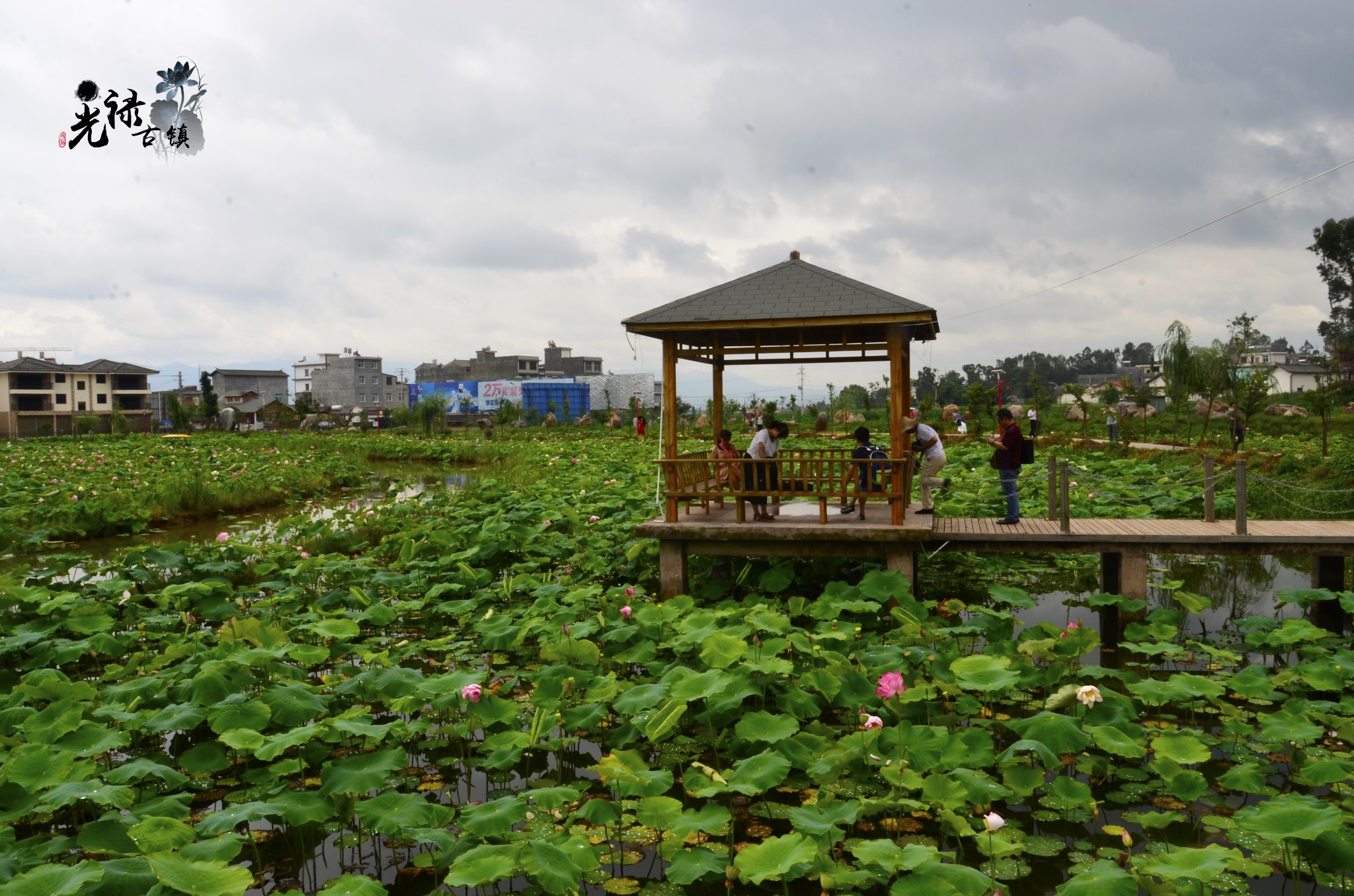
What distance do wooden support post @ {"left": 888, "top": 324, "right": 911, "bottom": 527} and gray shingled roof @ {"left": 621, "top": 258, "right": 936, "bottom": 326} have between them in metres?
0.31

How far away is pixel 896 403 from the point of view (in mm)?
7766

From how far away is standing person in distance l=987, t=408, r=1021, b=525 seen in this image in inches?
322

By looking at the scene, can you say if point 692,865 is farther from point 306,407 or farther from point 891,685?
point 306,407

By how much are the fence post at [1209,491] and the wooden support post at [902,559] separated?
264 centimetres

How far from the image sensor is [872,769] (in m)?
4.25

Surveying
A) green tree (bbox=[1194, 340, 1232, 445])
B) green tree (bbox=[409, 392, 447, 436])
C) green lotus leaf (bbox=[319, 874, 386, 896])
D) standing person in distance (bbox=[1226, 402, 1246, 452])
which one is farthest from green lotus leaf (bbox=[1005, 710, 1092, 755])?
green tree (bbox=[409, 392, 447, 436])

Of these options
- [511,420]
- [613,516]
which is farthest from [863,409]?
[613,516]

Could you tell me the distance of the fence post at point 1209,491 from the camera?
7727mm

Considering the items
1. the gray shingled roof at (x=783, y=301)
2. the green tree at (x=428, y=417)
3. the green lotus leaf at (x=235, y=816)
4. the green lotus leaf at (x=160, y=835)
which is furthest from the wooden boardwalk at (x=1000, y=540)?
the green tree at (x=428, y=417)

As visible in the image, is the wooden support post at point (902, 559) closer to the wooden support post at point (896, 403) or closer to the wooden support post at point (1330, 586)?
the wooden support post at point (896, 403)

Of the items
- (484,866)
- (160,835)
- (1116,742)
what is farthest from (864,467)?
(160,835)

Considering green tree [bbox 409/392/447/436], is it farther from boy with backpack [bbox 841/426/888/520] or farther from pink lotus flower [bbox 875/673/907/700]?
pink lotus flower [bbox 875/673/907/700]

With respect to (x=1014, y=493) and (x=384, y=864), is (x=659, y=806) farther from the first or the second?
(x=1014, y=493)

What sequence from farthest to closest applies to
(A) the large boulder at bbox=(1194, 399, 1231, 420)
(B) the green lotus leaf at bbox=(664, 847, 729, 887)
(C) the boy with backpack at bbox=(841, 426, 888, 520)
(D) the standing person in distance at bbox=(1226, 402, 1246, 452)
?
(A) the large boulder at bbox=(1194, 399, 1231, 420)
(D) the standing person in distance at bbox=(1226, 402, 1246, 452)
(C) the boy with backpack at bbox=(841, 426, 888, 520)
(B) the green lotus leaf at bbox=(664, 847, 729, 887)
